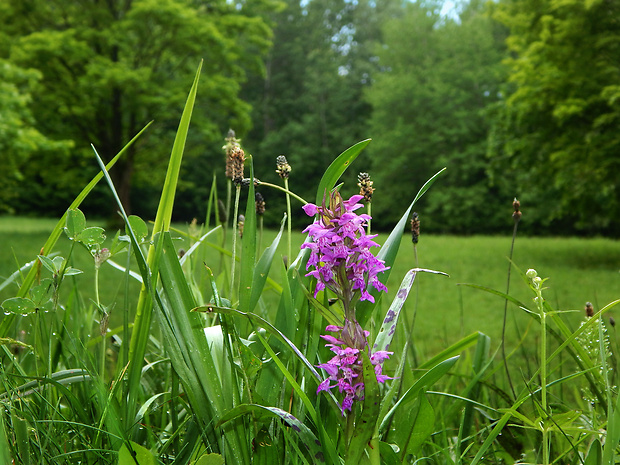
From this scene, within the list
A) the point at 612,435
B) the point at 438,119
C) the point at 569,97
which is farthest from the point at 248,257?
the point at 438,119

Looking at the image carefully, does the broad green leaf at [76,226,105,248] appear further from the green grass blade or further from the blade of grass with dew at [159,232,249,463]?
the green grass blade

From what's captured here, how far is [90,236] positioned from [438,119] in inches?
1082

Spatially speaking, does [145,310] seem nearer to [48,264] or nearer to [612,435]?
[48,264]

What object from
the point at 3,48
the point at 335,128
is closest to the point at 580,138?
the point at 3,48

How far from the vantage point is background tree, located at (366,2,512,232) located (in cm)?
2569

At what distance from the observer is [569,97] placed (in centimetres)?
1079

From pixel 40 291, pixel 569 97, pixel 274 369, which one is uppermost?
pixel 569 97

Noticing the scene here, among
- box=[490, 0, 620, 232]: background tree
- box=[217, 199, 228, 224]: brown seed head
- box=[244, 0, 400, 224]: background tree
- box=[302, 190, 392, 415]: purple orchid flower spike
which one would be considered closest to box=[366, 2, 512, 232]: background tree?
box=[244, 0, 400, 224]: background tree

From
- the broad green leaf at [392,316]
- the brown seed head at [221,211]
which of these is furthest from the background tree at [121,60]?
the broad green leaf at [392,316]

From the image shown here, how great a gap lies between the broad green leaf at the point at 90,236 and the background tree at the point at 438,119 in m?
24.9

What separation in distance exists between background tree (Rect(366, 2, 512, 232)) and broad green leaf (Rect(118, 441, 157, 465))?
2506 cm

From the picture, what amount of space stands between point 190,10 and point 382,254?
17.5 m

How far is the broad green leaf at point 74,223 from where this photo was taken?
3.58 feet

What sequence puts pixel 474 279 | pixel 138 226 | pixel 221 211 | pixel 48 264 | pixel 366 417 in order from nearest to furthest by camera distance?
pixel 366 417 < pixel 48 264 < pixel 138 226 < pixel 221 211 < pixel 474 279
